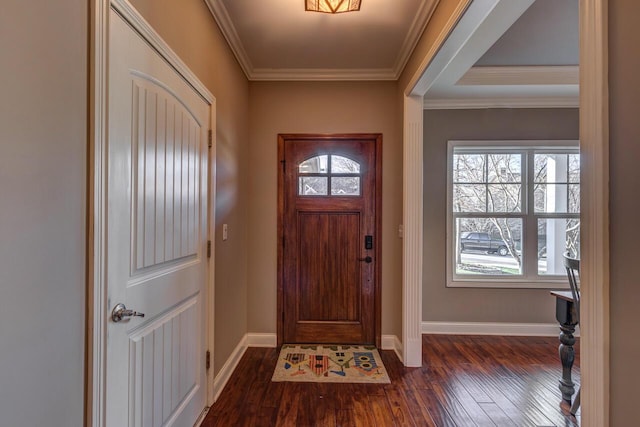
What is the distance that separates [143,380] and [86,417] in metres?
0.32

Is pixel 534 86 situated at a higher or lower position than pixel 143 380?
higher

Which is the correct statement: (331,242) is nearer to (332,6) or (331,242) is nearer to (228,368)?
(228,368)

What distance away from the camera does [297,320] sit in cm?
309

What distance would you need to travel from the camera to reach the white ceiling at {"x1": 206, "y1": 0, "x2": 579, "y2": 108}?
208cm

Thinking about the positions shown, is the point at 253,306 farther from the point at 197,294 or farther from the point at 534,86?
the point at 534,86

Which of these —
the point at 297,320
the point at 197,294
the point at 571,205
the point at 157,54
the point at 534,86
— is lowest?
the point at 297,320

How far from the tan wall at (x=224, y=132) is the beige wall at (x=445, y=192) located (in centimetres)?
202

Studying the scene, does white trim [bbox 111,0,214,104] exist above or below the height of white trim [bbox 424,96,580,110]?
below

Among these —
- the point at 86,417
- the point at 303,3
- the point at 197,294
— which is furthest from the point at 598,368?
the point at 303,3

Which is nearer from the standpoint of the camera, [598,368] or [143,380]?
[598,368]

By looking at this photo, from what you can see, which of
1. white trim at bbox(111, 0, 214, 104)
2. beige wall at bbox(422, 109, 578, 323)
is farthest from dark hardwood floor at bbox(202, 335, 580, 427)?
white trim at bbox(111, 0, 214, 104)

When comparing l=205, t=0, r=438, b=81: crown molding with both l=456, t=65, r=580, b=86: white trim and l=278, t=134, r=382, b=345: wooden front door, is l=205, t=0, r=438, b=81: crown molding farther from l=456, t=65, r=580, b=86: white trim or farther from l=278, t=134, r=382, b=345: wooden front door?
l=456, t=65, r=580, b=86: white trim

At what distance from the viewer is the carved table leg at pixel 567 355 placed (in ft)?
6.79

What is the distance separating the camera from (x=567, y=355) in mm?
2102
